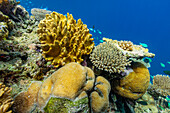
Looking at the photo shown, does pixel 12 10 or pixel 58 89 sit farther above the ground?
pixel 12 10

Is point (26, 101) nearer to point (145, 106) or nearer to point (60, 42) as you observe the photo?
point (60, 42)

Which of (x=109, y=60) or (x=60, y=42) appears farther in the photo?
(x=109, y=60)

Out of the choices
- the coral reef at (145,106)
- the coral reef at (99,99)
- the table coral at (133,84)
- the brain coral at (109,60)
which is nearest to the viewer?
the coral reef at (99,99)

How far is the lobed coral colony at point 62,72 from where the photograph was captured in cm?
174

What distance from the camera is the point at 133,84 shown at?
3.26m

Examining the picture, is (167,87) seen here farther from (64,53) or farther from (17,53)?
(17,53)

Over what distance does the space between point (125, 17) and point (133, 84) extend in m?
73.1

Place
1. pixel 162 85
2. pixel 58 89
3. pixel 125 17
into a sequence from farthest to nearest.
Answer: pixel 125 17, pixel 162 85, pixel 58 89

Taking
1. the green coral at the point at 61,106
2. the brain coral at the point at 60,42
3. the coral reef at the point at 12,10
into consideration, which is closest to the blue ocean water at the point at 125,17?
the coral reef at the point at 12,10

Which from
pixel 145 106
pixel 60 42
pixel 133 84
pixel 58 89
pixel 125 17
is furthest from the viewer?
pixel 125 17

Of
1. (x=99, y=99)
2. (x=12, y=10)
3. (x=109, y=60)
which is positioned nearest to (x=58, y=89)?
(x=99, y=99)

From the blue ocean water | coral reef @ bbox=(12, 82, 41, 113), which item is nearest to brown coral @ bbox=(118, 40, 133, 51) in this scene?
coral reef @ bbox=(12, 82, 41, 113)

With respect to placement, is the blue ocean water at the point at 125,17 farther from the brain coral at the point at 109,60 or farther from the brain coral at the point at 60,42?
the brain coral at the point at 60,42

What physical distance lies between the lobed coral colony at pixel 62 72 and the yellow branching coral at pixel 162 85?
2935 millimetres
